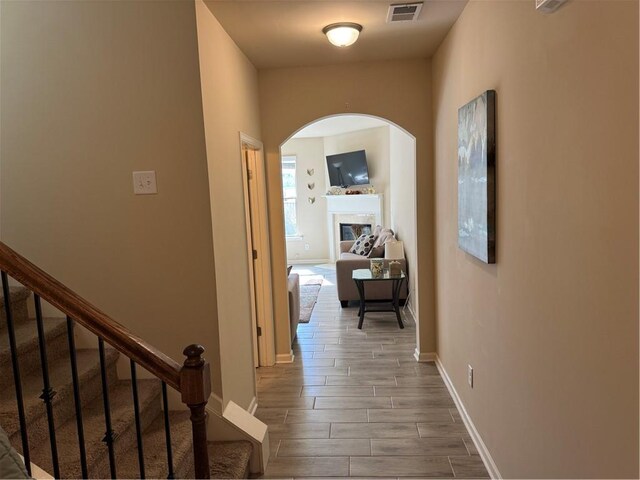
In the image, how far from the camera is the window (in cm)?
1002

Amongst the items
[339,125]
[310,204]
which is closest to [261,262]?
[339,125]

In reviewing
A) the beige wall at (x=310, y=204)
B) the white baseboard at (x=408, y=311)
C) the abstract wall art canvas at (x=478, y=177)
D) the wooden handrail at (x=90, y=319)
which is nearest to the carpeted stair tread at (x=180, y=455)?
the wooden handrail at (x=90, y=319)

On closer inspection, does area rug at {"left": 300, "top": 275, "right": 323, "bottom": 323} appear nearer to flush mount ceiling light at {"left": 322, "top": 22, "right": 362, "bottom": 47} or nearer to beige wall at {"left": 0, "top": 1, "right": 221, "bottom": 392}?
beige wall at {"left": 0, "top": 1, "right": 221, "bottom": 392}

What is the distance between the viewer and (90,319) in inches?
60.6

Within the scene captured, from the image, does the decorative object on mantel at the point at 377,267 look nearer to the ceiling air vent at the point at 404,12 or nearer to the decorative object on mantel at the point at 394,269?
the decorative object on mantel at the point at 394,269

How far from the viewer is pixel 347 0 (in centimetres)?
262

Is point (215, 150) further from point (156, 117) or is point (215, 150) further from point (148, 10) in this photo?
point (148, 10)

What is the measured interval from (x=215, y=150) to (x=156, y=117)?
1.19 ft

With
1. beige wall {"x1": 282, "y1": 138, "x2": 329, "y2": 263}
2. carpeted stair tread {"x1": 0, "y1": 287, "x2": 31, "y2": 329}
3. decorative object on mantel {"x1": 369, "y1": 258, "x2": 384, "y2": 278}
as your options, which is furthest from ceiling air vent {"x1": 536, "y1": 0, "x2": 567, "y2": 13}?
beige wall {"x1": 282, "y1": 138, "x2": 329, "y2": 263}

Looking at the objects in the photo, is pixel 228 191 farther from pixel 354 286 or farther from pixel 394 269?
pixel 354 286

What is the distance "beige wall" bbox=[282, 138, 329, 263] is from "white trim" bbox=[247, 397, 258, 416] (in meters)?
6.68

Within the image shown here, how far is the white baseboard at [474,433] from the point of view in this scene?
2.49 m

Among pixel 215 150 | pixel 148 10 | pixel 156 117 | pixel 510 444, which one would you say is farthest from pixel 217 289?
pixel 510 444

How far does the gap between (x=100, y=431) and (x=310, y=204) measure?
8.17m
